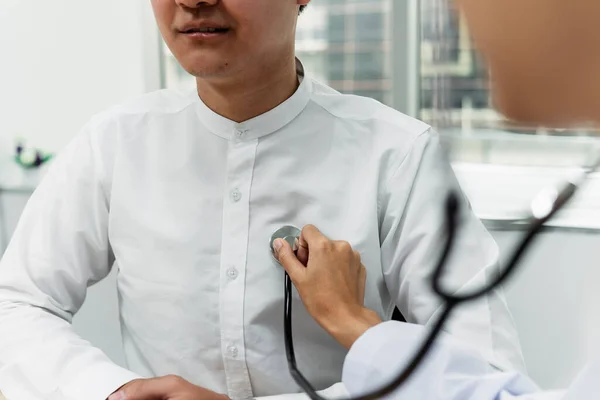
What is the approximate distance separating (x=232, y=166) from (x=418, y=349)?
0.60 m

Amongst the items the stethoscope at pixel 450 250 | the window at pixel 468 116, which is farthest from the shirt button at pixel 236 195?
the window at pixel 468 116

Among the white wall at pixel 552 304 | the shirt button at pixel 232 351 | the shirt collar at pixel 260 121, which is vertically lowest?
the white wall at pixel 552 304

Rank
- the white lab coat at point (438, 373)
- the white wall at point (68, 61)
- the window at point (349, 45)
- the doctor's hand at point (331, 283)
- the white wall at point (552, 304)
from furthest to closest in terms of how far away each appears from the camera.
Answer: the white wall at point (68, 61) < the window at point (349, 45) < the white wall at point (552, 304) < the doctor's hand at point (331, 283) < the white lab coat at point (438, 373)

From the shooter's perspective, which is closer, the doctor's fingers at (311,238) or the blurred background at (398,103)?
the blurred background at (398,103)

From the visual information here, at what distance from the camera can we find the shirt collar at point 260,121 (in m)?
1.05

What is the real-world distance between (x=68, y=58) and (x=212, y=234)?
1104 mm

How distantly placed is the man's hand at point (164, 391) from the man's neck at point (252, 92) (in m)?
0.40

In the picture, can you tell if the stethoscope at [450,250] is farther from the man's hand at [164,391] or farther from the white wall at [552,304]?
the white wall at [552,304]

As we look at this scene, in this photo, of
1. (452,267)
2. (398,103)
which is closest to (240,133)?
(398,103)

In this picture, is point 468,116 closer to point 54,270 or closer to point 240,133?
point 240,133

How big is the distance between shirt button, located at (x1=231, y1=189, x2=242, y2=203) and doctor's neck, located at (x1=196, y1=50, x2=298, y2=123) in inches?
4.3

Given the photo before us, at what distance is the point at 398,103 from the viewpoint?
135 centimetres

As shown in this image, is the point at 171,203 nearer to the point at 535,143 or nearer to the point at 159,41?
the point at 535,143

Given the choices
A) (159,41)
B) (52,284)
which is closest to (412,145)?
(52,284)
